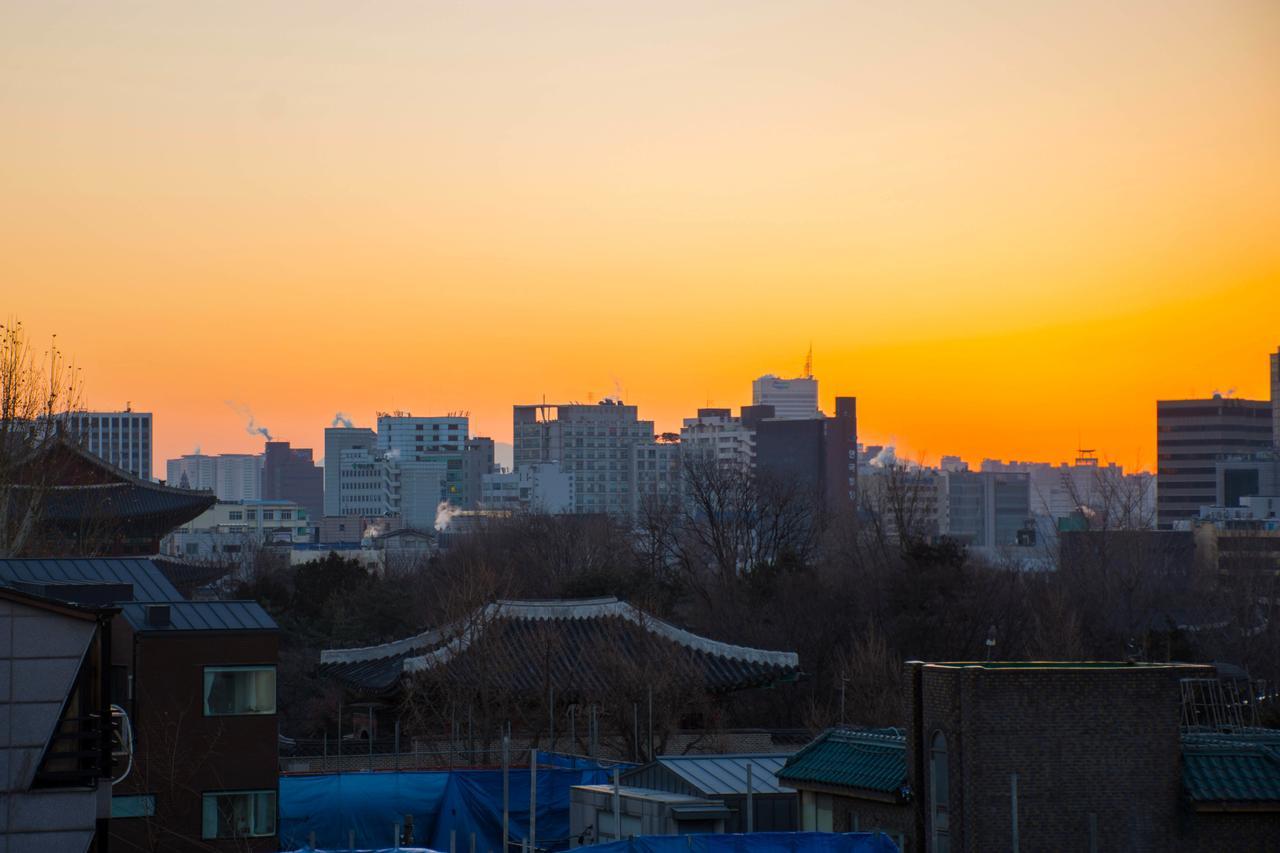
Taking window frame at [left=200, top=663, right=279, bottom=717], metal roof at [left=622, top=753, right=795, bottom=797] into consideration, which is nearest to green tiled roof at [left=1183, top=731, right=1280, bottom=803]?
Answer: metal roof at [left=622, top=753, right=795, bottom=797]

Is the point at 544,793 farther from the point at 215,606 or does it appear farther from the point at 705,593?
the point at 705,593

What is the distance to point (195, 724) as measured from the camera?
73.9 feet

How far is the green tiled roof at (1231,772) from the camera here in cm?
2038

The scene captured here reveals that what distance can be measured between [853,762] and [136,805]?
9.16 meters

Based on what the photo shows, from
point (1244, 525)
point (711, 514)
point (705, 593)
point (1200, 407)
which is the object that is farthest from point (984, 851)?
point (1200, 407)

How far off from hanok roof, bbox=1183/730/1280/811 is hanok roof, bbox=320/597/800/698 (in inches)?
611

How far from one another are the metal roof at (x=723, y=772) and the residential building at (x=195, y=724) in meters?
6.05

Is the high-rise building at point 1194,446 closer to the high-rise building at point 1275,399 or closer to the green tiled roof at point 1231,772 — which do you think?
the high-rise building at point 1275,399

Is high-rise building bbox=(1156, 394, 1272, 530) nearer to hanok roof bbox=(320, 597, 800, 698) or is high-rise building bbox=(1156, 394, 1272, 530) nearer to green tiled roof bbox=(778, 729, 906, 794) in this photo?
hanok roof bbox=(320, 597, 800, 698)

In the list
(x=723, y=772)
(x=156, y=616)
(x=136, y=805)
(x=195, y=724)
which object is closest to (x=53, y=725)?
(x=136, y=805)

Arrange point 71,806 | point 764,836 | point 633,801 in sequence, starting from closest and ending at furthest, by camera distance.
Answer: point 71,806 < point 764,836 < point 633,801

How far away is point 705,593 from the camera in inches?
2271

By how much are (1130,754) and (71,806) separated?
11.9 meters

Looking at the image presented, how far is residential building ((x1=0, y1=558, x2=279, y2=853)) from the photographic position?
22031mm
